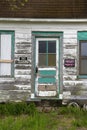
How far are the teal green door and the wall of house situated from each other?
26 cm

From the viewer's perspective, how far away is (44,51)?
13.8 metres

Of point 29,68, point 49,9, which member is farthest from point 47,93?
point 49,9

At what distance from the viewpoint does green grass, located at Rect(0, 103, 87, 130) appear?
9.34 m

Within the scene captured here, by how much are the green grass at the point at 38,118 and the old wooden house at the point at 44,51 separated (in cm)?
206

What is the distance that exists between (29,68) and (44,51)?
2.52ft

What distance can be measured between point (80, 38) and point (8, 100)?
3151 millimetres

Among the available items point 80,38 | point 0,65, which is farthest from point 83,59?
point 0,65

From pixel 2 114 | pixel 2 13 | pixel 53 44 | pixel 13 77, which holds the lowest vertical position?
pixel 2 114

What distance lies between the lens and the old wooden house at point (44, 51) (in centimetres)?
1366

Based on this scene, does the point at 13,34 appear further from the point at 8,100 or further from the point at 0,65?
the point at 8,100

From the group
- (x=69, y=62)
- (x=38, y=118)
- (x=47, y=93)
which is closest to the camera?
(x=38, y=118)

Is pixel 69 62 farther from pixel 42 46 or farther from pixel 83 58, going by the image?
pixel 42 46

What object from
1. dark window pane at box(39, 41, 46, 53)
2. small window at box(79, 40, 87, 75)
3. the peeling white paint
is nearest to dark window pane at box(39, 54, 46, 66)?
dark window pane at box(39, 41, 46, 53)

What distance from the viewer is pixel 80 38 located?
Result: 13.7 m
